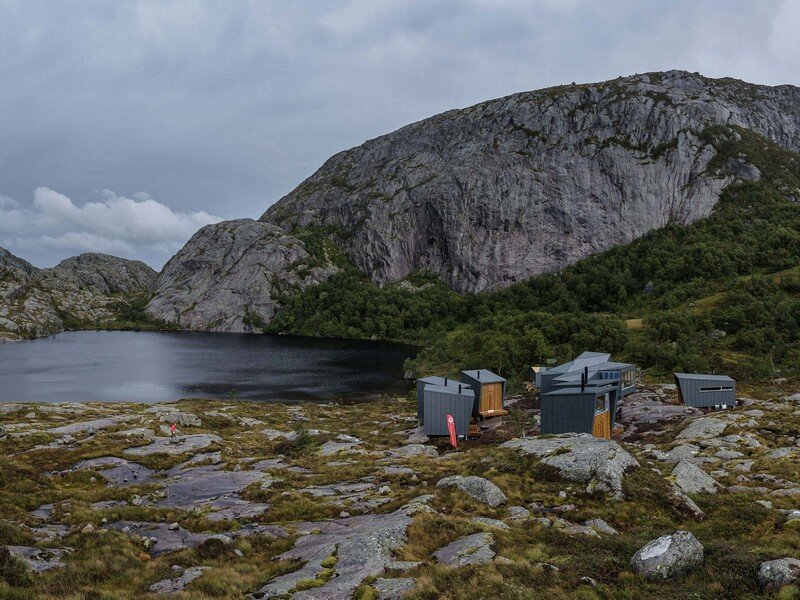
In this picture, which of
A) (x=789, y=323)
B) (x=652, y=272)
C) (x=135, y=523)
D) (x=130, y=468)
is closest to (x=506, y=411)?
(x=130, y=468)

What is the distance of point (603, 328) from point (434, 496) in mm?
86816

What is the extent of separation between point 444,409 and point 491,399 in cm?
1180

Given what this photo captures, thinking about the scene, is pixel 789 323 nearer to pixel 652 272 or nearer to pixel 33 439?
pixel 652 272

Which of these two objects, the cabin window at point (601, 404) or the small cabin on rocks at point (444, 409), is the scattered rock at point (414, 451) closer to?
the small cabin on rocks at point (444, 409)

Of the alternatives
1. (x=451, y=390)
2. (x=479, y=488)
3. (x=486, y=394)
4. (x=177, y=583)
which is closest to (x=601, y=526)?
(x=479, y=488)

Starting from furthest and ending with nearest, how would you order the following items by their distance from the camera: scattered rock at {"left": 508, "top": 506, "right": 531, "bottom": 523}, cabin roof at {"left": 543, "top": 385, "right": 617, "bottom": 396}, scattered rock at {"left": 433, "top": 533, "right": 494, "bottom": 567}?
1. cabin roof at {"left": 543, "top": 385, "right": 617, "bottom": 396}
2. scattered rock at {"left": 508, "top": 506, "right": 531, "bottom": 523}
3. scattered rock at {"left": 433, "top": 533, "right": 494, "bottom": 567}

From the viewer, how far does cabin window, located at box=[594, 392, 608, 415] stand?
42656 millimetres

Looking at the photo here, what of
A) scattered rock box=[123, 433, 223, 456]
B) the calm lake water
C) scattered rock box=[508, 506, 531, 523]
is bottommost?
the calm lake water

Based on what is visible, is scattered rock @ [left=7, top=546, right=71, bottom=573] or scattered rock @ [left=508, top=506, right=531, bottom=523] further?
scattered rock @ [left=508, top=506, right=531, bottom=523]

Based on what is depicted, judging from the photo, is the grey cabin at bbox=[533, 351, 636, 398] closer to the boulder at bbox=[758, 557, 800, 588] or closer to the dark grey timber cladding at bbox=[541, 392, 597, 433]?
the dark grey timber cladding at bbox=[541, 392, 597, 433]

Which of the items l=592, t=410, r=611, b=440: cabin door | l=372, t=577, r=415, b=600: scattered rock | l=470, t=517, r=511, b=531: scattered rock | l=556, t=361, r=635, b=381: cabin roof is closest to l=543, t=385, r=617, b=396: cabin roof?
l=592, t=410, r=611, b=440: cabin door

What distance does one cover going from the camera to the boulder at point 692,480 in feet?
75.5

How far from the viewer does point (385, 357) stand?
14500 cm

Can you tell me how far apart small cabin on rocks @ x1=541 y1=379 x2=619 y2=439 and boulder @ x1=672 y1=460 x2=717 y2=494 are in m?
17.2
